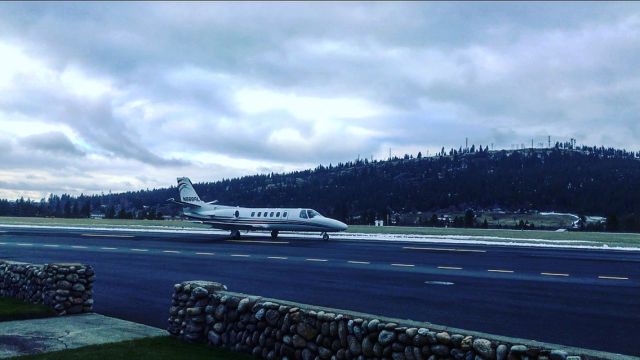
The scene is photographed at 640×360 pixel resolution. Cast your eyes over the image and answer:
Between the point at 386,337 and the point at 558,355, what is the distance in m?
2.28

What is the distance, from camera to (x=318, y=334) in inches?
345

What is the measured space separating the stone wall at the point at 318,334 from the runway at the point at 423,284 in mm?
2312

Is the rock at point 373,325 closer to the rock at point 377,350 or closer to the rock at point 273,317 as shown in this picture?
the rock at point 377,350

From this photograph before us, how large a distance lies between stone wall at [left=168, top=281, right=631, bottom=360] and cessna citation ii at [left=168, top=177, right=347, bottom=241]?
3405 cm

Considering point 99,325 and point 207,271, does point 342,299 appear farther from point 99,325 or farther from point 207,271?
point 207,271

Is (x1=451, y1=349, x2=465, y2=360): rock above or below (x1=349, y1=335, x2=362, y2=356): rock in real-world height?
above

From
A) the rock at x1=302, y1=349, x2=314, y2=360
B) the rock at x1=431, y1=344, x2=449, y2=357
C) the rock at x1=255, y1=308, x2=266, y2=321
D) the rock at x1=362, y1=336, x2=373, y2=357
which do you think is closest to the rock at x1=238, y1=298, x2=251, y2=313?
the rock at x1=255, y1=308, x2=266, y2=321

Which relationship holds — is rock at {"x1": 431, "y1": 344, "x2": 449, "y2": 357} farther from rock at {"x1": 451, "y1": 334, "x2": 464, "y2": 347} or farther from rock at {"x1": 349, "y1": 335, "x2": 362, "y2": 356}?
rock at {"x1": 349, "y1": 335, "x2": 362, "y2": 356}

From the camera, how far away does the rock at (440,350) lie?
Result: 7258mm

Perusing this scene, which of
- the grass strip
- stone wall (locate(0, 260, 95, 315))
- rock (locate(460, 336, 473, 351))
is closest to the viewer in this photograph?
rock (locate(460, 336, 473, 351))

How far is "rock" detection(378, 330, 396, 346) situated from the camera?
782cm

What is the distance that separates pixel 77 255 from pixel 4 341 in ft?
68.5

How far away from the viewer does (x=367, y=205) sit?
630 feet

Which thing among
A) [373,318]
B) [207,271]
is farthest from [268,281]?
[373,318]
